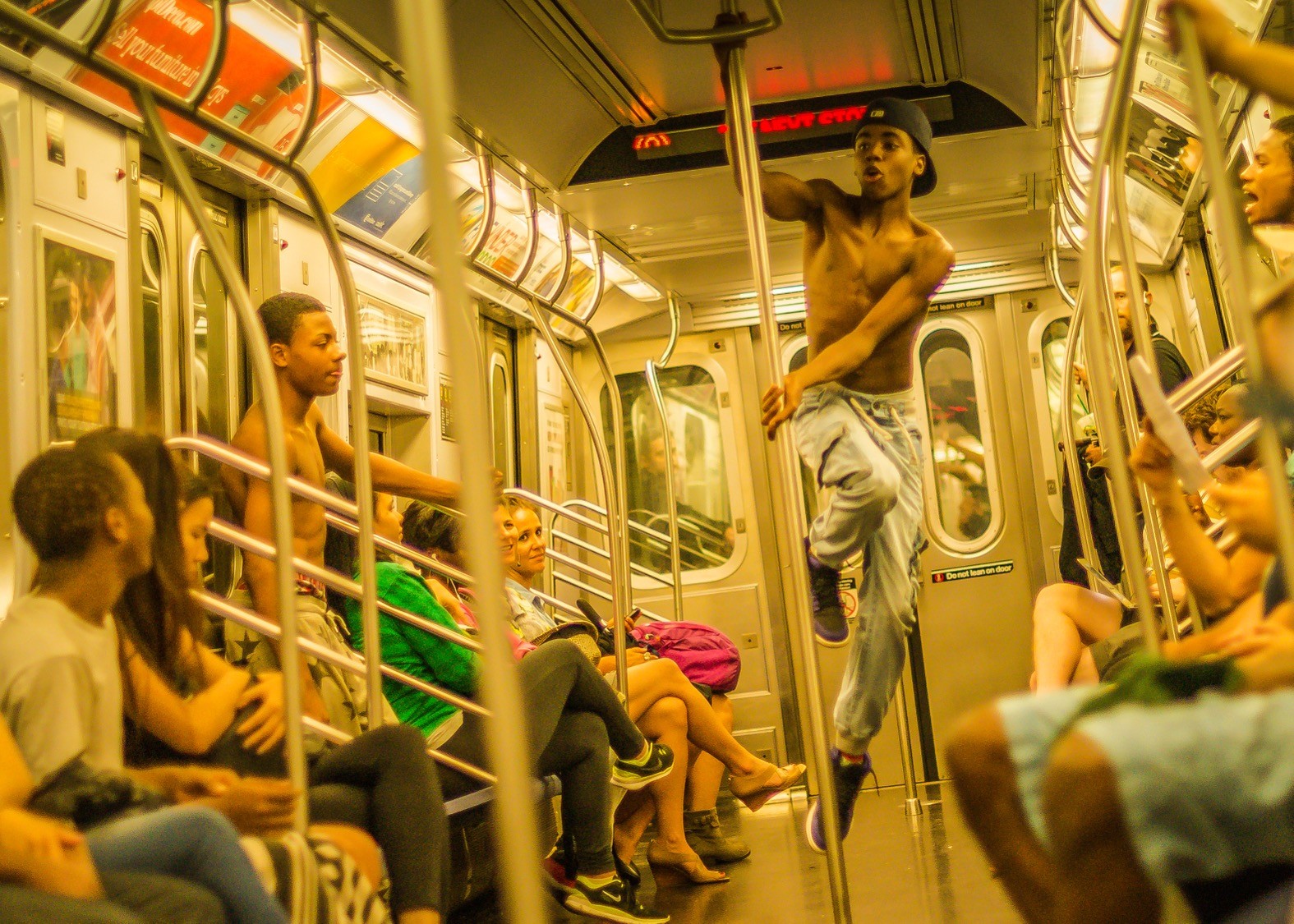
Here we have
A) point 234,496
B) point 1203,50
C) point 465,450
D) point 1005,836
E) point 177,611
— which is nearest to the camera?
point 465,450

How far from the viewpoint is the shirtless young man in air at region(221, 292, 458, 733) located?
309 cm

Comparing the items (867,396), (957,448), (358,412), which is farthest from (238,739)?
(957,448)

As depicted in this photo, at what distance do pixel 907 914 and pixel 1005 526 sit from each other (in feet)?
14.7

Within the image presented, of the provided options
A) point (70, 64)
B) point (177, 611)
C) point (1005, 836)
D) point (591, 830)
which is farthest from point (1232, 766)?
point (70, 64)

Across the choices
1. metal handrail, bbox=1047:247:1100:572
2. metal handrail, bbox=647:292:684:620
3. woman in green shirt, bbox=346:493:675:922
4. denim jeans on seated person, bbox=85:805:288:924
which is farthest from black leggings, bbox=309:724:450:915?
metal handrail, bbox=647:292:684:620

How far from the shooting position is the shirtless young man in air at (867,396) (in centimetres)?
304

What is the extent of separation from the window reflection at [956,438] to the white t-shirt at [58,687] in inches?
234

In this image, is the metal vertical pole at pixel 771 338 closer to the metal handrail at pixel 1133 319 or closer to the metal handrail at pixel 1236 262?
the metal handrail at pixel 1133 319

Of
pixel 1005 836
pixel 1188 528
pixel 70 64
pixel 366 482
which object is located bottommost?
pixel 1005 836

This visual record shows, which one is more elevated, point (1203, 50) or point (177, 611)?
point (1203, 50)

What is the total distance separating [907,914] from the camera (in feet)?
9.54

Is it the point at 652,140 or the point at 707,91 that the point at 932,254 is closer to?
the point at 707,91

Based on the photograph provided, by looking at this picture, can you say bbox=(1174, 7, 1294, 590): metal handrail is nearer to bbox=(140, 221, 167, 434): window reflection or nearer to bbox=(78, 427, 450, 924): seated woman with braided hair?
bbox=(78, 427, 450, 924): seated woman with braided hair

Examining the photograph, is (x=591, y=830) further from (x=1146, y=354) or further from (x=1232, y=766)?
(x=1232, y=766)
